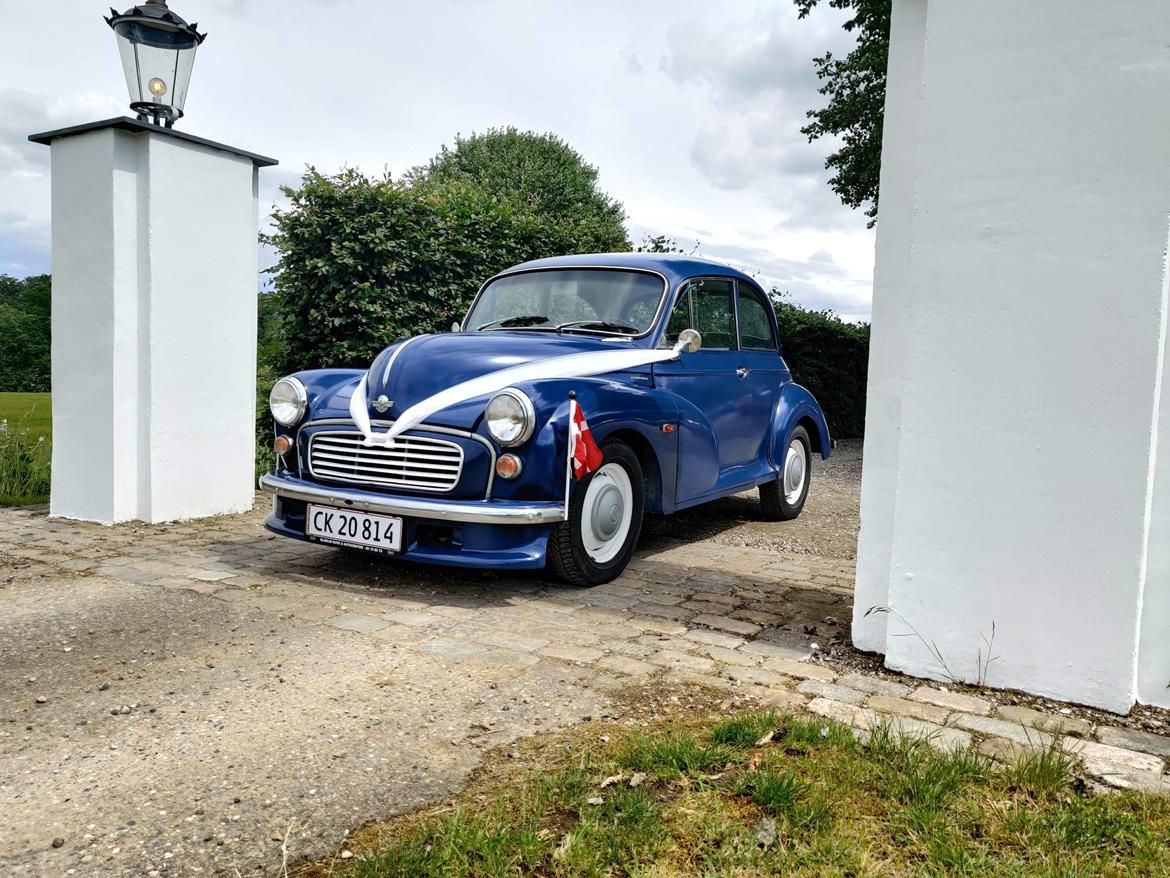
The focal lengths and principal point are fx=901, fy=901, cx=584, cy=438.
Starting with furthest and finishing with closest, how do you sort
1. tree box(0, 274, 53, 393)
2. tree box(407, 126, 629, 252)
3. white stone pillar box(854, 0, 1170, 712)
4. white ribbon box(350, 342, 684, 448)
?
1. tree box(407, 126, 629, 252)
2. tree box(0, 274, 53, 393)
3. white ribbon box(350, 342, 684, 448)
4. white stone pillar box(854, 0, 1170, 712)

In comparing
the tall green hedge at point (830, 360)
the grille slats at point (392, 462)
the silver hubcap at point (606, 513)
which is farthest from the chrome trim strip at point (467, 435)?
the tall green hedge at point (830, 360)

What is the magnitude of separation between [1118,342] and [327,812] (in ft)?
9.26

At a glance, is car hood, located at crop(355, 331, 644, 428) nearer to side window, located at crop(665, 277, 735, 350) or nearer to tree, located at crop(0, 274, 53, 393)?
side window, located at crop(665, 277, 735, 350)

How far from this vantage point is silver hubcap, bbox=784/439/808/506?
7.22 m

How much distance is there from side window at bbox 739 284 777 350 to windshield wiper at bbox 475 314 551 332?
162 centimetres

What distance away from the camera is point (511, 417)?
4.25 m

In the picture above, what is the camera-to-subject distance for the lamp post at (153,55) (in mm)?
6359

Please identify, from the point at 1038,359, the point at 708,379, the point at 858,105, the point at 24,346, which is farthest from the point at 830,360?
the point at 24,346

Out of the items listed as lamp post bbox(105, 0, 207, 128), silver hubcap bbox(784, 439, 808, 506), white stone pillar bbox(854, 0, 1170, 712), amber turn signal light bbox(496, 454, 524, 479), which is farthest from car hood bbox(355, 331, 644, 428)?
lamp post bbox(105, 0, 207, 128)

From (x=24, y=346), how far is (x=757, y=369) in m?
26.4

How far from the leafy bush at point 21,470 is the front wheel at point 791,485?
574 centimetres

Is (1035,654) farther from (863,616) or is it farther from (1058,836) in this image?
(1058,836)

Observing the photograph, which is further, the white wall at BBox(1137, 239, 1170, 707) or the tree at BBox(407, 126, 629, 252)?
the tree at BBox(407, 126, 629, 252)

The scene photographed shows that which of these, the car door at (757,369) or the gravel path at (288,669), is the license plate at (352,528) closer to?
the gravel path at (288,669)
